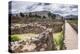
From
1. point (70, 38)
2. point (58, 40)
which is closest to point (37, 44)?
point (58, 40)

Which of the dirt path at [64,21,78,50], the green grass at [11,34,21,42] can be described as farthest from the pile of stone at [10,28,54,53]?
the dirt path at [64,21,78,50]

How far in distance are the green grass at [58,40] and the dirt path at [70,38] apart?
0.19 ft

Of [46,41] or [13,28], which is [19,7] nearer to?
[13,28]

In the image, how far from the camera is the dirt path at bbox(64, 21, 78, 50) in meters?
1.59

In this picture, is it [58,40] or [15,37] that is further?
[58,40]

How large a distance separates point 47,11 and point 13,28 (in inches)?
16.4

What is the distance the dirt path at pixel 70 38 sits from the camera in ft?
5.23

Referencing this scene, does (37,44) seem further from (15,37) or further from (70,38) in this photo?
(70,38)

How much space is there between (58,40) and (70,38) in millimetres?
145

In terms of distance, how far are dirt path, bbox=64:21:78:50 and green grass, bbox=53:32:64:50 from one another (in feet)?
0.19

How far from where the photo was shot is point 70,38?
1603 millimetres

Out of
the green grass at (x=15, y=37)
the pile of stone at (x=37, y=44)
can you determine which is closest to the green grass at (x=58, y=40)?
the pile of stone at (x=37, y=44)

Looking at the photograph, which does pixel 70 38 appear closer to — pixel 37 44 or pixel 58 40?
pixel 58 40

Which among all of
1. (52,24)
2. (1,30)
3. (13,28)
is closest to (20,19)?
(13,28)
